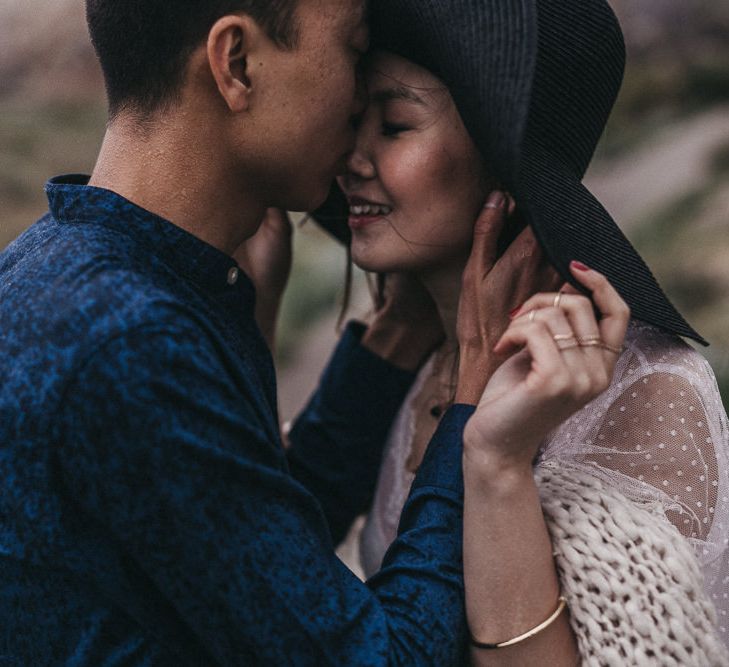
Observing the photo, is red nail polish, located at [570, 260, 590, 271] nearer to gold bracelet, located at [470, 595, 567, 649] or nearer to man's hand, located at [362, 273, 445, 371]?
gold bracelet, located at [470, 595, 567, 649]

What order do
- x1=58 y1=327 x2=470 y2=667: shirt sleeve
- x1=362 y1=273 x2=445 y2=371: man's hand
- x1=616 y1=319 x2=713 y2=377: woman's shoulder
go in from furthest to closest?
x1=362 y1=273 x2=445 y2=371: man's hand → x1=616 y1=319 x2=713 y2=377: woman's shoulder → x1=58 y1=327 x2=470 y2=667: shirt sleeve

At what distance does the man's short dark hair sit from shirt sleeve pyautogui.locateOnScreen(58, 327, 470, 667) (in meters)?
0.47

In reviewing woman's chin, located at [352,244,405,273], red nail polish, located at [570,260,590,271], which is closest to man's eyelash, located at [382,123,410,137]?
woman's chin, located at [352,244,405,273]

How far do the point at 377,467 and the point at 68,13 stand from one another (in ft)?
17.2

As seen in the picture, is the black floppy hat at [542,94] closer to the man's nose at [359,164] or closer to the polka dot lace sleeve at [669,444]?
the polka dot lace sleeve at [669,444]

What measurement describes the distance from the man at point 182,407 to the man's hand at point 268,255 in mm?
716

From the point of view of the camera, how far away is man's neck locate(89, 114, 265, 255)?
157 centimetres

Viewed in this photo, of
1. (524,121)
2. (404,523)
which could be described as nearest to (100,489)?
(404,523)

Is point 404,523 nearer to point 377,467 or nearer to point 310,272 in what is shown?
point 377,467

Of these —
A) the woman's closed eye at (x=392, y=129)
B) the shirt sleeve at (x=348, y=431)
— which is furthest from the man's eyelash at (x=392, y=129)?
the shirt sleeve at (x=348, y=431)

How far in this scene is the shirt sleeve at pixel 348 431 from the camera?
2.47 meters

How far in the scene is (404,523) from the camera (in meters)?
1.67

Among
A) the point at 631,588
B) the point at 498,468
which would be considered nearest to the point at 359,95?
the point at 498,468

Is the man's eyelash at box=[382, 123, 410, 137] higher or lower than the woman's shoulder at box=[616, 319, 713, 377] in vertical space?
higher
